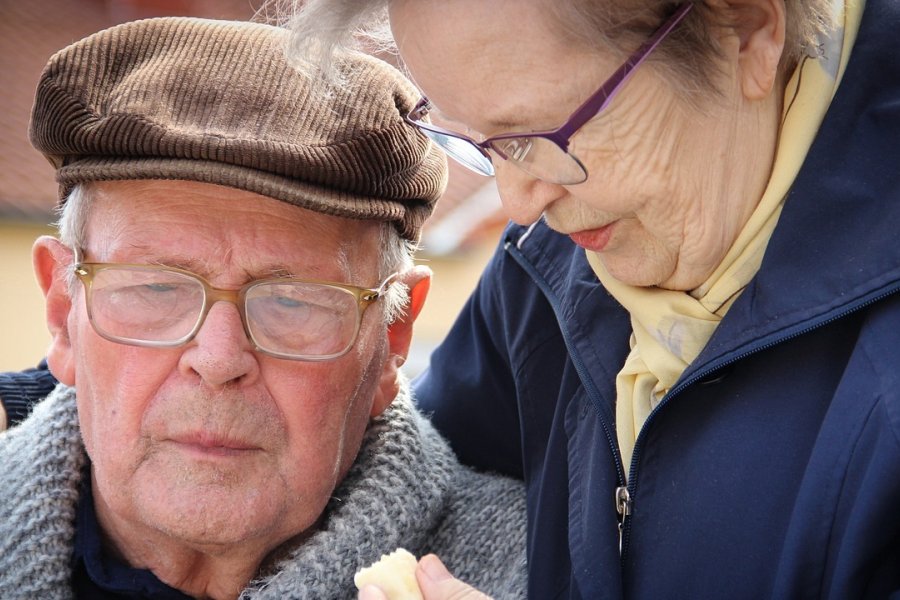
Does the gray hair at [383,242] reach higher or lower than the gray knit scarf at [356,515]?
higher

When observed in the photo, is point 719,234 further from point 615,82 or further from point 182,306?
point 182,306

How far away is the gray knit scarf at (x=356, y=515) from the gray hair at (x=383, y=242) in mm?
279

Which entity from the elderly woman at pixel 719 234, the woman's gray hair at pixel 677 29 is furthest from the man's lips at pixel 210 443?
the woman's gray hair at pixel 677 29

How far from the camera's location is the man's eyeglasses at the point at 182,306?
7.23 ft

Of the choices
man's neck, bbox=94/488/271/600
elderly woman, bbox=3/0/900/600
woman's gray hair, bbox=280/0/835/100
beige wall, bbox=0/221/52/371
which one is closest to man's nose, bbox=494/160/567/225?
elderly woman, bbox=3/0/900/600

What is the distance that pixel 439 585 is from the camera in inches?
70.6

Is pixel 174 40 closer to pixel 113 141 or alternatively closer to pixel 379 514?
pixel 113 141

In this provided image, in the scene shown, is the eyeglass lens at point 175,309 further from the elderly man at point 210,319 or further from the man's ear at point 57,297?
the man's ear at point 57,297

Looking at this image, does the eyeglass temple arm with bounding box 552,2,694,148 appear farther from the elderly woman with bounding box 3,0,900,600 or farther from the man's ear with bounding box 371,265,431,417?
the man's ear with bounding box 371,265,431,417

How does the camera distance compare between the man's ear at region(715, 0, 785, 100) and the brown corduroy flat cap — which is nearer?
the man's ear at region(715, 0, 785, 100)

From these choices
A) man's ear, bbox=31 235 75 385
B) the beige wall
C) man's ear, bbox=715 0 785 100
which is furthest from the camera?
the beige wall

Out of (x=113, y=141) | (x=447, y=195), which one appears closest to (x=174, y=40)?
(x=113, y=141)

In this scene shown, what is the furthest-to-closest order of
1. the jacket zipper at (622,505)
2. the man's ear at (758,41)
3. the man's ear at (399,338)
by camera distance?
the man's ear at (399,338)
the jacket zipper at (622,505)
the man's ear at (758,41)

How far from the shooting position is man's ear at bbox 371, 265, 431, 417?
256 centimetres
